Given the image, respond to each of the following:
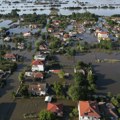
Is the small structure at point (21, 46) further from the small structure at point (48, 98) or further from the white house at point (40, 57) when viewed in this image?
the small structure at point (48, 98)

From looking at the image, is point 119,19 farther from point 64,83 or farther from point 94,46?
point 64,83

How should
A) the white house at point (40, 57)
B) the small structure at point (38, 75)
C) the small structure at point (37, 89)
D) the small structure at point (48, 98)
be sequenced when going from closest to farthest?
the small structure at point (48, 98)
the small structure at point (37, 89)
the small structure at point (38, 75)
the white house at point (40, 57)

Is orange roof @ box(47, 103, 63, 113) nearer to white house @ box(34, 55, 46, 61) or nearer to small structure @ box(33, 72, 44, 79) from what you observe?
small structure @ box(33, 72, 44, 79)

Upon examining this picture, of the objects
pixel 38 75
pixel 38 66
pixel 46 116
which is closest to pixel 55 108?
pixel 46 116

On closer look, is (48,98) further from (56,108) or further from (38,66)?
(38,66)

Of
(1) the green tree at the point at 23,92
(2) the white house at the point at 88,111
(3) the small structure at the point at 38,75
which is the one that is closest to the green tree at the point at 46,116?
(2) the white house at the point at 88,111

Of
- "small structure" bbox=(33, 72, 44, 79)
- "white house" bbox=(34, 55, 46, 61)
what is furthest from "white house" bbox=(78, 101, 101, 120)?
"white house" bbox=(34, 55, 46, 61)

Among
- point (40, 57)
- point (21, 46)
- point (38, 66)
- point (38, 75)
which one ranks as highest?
point (21, 46)
